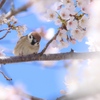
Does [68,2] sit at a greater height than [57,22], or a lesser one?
greater

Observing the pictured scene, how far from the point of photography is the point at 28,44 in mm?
3100

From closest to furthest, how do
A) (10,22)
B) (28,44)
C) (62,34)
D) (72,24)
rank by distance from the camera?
(72,24)
(62,34)
(10,22)
(28,44)

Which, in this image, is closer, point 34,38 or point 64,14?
point 64,14

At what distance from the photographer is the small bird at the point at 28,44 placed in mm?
2951

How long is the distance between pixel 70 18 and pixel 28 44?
146 cm

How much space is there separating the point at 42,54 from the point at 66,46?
0.32 m

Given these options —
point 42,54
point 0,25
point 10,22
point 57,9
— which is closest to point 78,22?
point 57,9

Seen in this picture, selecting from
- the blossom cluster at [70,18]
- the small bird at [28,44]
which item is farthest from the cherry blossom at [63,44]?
the small bird at [28,44]

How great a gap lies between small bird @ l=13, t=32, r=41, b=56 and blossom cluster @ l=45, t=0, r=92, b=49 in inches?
43.7

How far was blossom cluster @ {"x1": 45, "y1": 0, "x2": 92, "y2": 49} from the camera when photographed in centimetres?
171

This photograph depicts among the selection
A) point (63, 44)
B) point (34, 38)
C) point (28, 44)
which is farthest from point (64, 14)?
point (28, 44)

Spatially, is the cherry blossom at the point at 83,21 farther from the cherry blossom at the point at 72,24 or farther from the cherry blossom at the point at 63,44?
the cherry blossom at the point at 63,44

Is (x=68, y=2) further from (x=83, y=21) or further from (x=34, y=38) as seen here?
(x=34, y=38)

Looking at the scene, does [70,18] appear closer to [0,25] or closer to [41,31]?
[0,25]
